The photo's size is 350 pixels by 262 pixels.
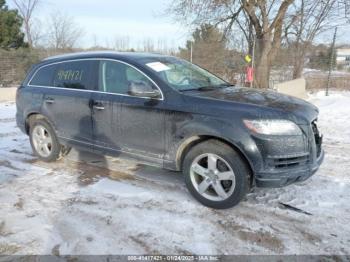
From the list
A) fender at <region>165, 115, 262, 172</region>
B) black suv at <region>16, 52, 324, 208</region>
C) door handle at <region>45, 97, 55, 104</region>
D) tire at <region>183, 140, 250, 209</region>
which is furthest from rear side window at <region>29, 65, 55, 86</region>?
tire at <region>183, 140, 250, 209</region>

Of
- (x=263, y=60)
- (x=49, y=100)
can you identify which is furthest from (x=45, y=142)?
(x=263, y=60)

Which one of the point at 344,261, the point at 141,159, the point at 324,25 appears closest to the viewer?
the point at 344,261

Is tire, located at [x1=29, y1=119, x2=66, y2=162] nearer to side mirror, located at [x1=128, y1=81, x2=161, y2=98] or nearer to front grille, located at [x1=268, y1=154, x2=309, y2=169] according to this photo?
side mirror, located at [x1=128, y1=81, x2=161, y2=98]

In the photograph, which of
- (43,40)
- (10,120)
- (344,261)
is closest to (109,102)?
(344,261)

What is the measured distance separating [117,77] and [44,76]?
1.63m

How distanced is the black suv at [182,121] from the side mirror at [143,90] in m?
0.01

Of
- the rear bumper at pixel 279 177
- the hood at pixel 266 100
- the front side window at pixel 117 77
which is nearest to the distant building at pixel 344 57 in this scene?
the hood at pixel 266 100

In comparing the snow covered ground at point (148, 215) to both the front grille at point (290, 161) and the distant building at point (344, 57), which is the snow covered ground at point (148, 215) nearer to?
the front grille at point (290, 161)

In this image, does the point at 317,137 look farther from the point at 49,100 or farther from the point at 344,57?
the point at 344,57

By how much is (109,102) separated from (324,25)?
613 inches

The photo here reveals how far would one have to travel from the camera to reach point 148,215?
3762 millimetres

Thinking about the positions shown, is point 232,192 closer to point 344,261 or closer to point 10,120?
point 344,261

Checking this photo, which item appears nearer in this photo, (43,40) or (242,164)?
(242,164)

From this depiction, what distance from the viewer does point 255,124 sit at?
11.6 feet
